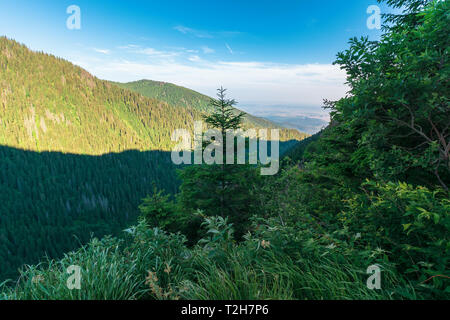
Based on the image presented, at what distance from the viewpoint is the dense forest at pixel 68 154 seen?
90.0m

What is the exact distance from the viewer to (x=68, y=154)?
433ft

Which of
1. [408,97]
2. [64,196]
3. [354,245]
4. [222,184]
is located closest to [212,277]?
[354,245]

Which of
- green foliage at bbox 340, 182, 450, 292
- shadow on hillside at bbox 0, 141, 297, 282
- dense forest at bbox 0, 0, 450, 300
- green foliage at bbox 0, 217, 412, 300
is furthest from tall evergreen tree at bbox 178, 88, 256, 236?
shadow on hillside at bbox 0, 141, 297, 282

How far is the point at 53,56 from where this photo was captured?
633ft

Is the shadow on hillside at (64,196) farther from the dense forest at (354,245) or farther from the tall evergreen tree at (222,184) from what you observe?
the dense forest at (354,245)

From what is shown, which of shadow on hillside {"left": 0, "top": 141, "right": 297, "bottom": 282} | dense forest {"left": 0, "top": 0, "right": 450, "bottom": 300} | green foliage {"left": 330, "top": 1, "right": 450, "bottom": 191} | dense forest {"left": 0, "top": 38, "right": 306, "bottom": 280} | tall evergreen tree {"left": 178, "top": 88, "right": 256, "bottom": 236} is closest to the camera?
dense forest {"left": 0, "top": 0, "right": 450, "bottom": 300}

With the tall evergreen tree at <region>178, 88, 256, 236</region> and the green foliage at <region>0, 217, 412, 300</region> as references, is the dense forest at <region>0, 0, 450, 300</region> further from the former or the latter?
the tall evergreen tree at <region>178, 88, 256, 236</region>

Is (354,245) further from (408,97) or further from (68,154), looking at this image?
(68,154)

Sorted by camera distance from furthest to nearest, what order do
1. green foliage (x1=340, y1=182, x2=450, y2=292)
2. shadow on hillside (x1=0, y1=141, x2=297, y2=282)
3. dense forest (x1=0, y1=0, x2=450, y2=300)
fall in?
shadow on hillside (x1=0, y1=141, x2=297, y2=282) → dense forest (x1=0, y1=0, x2=450, y2=300) → green foliage (x1=340, y1=182, x2=450, y2=292)

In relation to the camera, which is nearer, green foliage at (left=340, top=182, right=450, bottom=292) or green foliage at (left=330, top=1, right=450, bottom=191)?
green foliage at (left=340, top=182, right=450, bottom=292)

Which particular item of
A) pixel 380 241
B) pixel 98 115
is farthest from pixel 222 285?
pixel 98 115

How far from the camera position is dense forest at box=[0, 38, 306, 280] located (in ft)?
295

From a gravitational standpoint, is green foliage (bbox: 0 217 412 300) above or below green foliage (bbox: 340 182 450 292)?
below

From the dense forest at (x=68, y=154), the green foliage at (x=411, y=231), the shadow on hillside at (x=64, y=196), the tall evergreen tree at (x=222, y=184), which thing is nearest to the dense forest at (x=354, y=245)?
the green foliage at (x=411, y=231)
